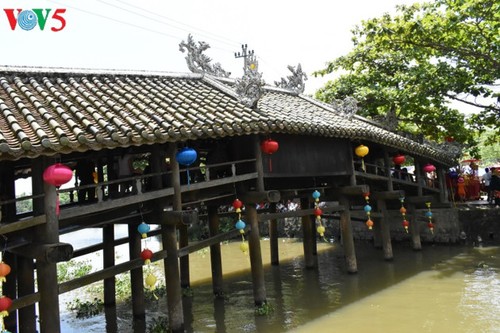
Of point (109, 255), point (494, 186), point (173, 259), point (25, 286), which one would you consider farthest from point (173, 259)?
point (494, 186)

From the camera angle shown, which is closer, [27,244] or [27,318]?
[27,244]

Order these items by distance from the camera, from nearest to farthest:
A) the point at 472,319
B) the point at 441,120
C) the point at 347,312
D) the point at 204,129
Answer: the point at 204,129 → the point at 472,319 → the point at 347,312 → the point at 441,120

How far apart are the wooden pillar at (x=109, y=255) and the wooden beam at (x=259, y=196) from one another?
10.8 ft

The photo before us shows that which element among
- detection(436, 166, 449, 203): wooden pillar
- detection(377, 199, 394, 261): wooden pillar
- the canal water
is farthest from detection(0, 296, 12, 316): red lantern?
detection(436, 166, 449, 203): wooden pillar

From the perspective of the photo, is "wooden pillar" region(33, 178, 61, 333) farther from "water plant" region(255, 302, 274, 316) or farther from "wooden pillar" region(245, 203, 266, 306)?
"water plant" region(255, 302, 274, 316)

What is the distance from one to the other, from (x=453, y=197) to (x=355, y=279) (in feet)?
29.7

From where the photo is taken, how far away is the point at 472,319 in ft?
27.7

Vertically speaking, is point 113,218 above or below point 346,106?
below

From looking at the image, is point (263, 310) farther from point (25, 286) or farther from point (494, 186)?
point (494, 186)

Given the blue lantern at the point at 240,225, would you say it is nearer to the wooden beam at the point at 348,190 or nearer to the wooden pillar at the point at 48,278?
the wooden pillar at the point at 48,278

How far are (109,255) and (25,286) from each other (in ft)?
9.25

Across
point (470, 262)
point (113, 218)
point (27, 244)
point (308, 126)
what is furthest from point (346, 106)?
point (27, 244)

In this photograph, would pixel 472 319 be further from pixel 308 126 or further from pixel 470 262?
pixel 470 262

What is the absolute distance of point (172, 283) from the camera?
8141 mm
